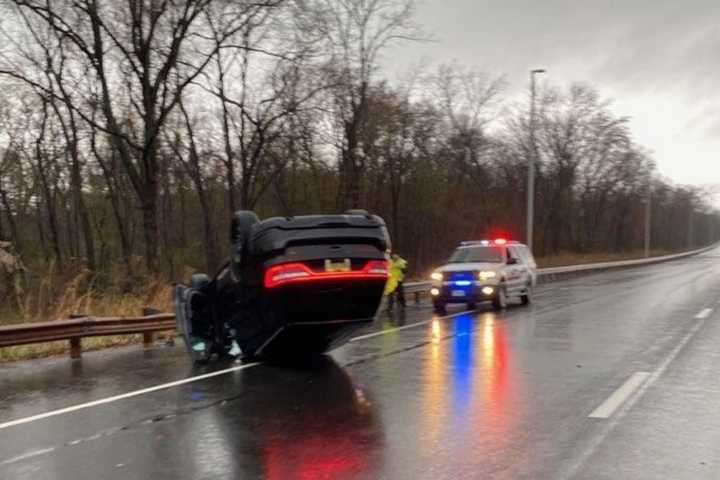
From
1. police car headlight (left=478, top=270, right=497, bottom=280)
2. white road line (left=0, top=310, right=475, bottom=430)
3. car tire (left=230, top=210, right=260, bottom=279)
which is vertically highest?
car tire (left=230, top=210, right=260, bottom=279)

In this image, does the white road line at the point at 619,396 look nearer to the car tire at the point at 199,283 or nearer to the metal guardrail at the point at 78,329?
the car tire at the point at 199,283

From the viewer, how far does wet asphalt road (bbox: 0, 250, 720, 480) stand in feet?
18.5

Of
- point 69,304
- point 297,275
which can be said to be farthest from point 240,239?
point 69,304

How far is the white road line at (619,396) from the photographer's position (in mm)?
7340

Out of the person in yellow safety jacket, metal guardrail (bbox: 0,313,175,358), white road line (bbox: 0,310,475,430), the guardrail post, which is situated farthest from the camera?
the person in yellow safety jacket

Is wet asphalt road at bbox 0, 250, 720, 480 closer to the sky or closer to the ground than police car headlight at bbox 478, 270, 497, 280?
closer to the ground

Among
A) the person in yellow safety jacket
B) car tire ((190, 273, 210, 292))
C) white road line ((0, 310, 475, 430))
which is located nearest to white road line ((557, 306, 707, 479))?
white road line ((0, 310, 475, 430))

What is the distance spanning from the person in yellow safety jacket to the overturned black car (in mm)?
9028

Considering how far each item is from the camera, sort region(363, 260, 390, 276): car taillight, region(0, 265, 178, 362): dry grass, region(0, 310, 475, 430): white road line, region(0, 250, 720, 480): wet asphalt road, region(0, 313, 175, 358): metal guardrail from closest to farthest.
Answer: region(0, 250, 720, 480): wet asphalt road
region(0, 310, 475, 430): white road line
region(363, 260, 390, 276): car taillight
region(0, 313, 175, 358): metal guardrail
region(0, 265, 178, 362): dry grass

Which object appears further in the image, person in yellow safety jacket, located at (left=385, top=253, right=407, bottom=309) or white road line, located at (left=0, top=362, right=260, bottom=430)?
person in yellow safety jacket, located at (left=385, top=253, right=407, bottom=309)

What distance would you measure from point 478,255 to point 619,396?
13.0m

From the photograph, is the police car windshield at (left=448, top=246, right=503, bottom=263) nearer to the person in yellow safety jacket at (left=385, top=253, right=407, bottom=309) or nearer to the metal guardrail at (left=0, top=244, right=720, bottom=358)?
the person in yellow safety jacket at (left=385, top=253, right=407, bottom=309)

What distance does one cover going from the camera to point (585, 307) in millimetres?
19812

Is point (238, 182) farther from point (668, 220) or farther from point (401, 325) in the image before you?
point (668, 220)
